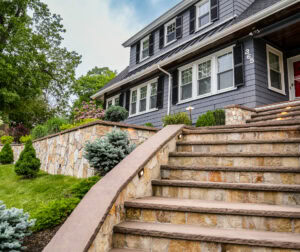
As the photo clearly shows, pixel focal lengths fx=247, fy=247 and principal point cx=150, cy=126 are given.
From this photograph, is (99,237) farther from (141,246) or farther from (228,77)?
(228,77)

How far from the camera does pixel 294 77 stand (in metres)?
7.52

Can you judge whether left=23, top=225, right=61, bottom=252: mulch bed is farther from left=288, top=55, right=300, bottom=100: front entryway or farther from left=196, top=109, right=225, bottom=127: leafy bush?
left=288, top=55, right=300, bottom=100: front entryway

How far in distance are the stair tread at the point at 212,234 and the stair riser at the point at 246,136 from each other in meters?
1.86

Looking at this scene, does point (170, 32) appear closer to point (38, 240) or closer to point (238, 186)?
point (238, 186)

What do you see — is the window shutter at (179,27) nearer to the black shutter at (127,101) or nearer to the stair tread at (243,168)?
the black shutter at (127,101)

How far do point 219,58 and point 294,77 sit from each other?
2.32m

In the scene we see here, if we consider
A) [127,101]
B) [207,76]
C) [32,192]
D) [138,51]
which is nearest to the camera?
[32,192]

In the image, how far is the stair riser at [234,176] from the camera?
254cm

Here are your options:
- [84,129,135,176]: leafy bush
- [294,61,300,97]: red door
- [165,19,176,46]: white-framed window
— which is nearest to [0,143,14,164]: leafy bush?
[84,129,135,176]: leafy bush

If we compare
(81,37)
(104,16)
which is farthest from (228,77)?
(81,37)

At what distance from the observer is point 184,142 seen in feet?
12.0

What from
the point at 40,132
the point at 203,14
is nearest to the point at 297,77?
the point at 203,14

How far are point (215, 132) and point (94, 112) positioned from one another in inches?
293

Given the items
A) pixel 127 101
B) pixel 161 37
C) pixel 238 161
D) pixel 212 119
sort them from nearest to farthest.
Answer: pixel 238 161 < pixel 212 119 < pixel 161 37 < pixel 127 101
